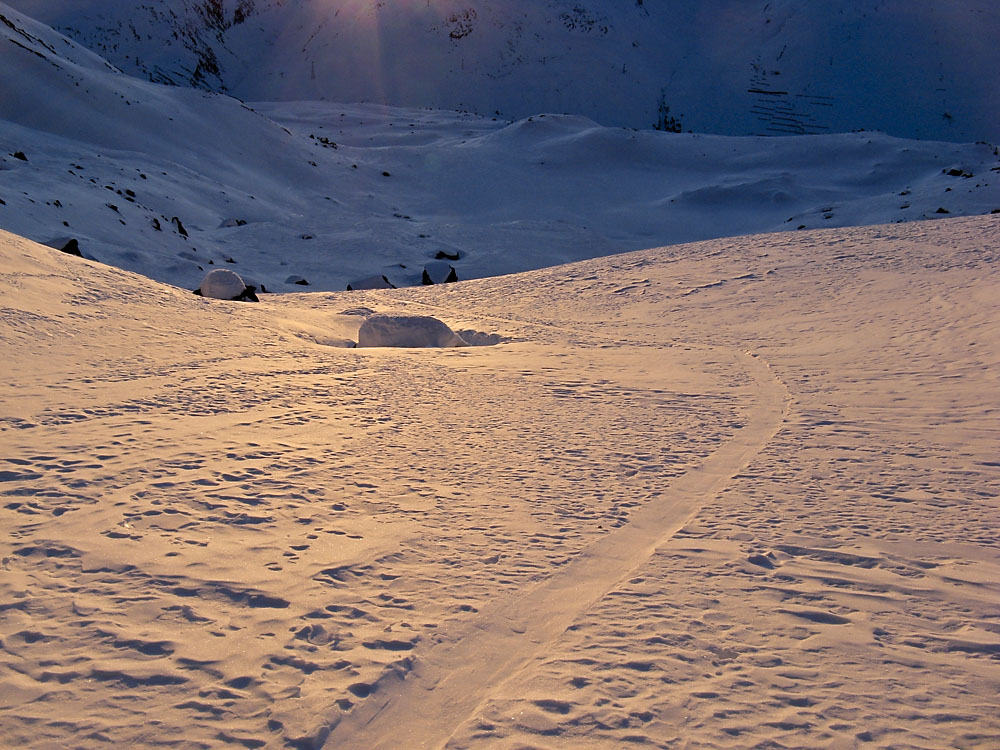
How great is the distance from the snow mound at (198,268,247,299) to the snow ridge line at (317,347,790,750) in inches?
237

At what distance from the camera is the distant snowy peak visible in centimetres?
2817

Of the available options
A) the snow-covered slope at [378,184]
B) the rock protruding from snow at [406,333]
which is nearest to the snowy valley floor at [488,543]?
the rock protruding from snow at [406,333]

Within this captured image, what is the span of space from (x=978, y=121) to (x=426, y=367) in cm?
2739

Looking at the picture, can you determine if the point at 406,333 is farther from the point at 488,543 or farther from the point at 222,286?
the point at 488,543

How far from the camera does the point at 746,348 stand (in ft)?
20.4

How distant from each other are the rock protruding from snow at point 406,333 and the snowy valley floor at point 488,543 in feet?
2.52

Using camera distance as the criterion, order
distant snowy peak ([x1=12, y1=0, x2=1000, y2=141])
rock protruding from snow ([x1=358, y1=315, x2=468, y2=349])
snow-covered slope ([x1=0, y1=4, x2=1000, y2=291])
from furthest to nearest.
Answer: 1. distant snowy peak ([x1=12, y1=0, x2=1000, y2=141])
2. snow-covered slope ([x1=0, y1=4, x2=1000, y2=291])
3. rock protruding from snow ([x1=358, y1=315, x2=468, y2=349])

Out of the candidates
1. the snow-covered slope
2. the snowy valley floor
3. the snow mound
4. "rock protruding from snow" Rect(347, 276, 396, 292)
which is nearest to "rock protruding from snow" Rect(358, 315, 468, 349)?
the snowy valley floor

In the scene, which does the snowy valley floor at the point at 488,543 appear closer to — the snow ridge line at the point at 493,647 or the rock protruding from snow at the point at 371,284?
the snow ridge line at the point at 493,647

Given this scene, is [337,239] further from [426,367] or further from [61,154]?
[426,367]

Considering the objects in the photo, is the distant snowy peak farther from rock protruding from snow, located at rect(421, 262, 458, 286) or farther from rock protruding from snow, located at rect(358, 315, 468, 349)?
rock protruding from snow, located at rect(358, 315, 468, 349)

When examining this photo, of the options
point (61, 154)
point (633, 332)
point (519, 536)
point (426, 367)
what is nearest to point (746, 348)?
point (633, 332)

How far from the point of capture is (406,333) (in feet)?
21.7

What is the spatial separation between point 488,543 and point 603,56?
31.9 metres
